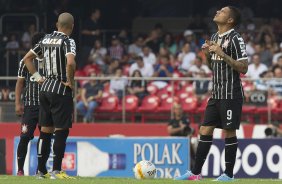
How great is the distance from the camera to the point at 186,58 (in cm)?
2378

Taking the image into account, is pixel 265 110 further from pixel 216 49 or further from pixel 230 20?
pixel 216 49

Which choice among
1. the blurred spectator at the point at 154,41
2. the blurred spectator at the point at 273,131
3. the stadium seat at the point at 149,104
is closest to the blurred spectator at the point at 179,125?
the stadium seat at the point at 149,104

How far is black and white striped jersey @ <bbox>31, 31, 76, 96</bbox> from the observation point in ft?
41.2

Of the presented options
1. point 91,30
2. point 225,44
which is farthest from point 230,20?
point 91,30

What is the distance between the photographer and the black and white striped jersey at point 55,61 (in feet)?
41.2

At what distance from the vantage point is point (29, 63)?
13.0 meters

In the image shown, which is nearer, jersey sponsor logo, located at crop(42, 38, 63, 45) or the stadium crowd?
jersey sponsor logo, located at crop(42, 38, 63, 45)

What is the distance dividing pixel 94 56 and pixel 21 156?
990 cm

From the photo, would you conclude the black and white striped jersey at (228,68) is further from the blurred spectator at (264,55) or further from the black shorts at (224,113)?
the blurred spectator at (264,55)

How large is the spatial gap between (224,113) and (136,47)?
1313cm

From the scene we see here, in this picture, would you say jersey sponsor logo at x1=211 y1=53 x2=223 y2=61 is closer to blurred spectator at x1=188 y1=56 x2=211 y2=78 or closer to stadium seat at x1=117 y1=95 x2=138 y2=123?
stadium seat at x1=117 y1=95 x2=138 y2=123

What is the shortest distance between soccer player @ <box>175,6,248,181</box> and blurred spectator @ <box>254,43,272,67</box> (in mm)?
11298

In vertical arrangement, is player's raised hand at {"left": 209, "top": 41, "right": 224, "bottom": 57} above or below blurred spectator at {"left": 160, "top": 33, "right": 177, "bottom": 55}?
below

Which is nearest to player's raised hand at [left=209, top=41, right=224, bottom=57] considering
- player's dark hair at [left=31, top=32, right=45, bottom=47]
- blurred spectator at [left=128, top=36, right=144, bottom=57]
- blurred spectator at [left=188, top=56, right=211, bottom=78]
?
player's dark hair at [left=31, top=32, right=45, bottom=47]
